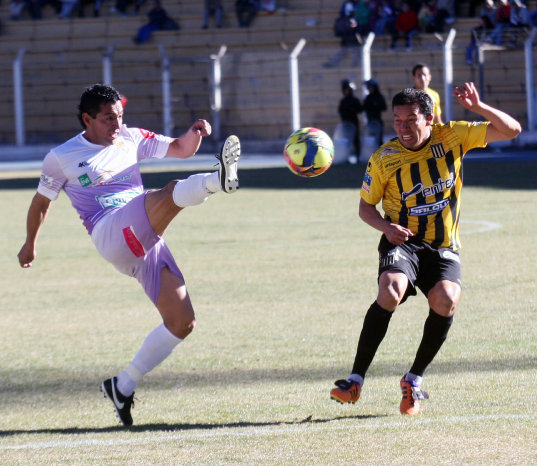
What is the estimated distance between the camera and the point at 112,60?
31188mm

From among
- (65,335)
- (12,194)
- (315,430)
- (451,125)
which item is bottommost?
(12,194)

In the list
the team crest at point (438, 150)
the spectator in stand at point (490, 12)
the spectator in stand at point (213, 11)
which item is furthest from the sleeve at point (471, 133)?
the spectator in stand at point (213, 11)

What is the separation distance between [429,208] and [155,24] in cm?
2712

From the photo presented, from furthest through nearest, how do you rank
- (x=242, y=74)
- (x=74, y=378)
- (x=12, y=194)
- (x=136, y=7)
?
(x=136, y=7) < (x=242, y=74) < (x=12, y=194) < (x=74, y=378)

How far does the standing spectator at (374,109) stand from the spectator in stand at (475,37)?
12.1 feet

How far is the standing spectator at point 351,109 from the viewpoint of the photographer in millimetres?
23562

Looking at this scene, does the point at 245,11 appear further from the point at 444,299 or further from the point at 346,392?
the point at 346,392

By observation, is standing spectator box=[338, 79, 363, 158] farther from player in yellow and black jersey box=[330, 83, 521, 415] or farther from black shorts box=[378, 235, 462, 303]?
black shorts box=[378, 235, 462, 303]

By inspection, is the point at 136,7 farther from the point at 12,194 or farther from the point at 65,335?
the point at 65,335

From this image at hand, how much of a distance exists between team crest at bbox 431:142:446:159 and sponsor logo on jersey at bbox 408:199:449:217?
0.24 m

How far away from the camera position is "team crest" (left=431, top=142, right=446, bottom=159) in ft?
18.7

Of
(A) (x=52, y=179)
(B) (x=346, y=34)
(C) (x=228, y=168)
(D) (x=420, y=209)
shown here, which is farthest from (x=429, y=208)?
(B) (x=346, y=34)

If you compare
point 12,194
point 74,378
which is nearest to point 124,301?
point 74,378

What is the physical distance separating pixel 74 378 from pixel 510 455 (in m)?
3.14
